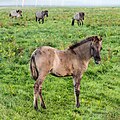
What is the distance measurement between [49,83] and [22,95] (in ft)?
5.41

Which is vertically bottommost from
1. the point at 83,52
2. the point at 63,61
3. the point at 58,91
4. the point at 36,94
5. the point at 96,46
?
the point at 58,91

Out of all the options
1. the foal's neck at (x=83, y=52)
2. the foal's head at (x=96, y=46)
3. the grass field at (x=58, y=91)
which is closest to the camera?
the grass field at (x=58, y=91)

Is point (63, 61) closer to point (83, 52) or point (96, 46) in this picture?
point (83, 52)

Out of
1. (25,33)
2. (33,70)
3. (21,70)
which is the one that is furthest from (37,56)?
(25,33)

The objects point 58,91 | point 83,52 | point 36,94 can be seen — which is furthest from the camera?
point 58,91

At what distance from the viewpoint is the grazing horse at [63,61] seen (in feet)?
29.7

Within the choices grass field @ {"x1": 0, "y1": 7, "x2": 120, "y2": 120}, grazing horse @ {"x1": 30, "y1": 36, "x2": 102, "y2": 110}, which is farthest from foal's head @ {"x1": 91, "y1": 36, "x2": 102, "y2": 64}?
grass field @ {"x1": 0, "y1": 7, "x2": 120, "y2": 120}

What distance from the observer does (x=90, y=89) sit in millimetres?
11242

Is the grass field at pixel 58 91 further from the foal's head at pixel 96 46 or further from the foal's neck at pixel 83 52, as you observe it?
the foal's head at pixel 96 46

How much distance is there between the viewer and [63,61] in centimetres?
956

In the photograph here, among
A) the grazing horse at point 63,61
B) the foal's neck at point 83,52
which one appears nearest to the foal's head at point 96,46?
the grazing horse at point 63,61

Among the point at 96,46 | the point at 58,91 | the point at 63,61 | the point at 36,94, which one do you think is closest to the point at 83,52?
the point at 96,46

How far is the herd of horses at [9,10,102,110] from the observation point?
9.05m

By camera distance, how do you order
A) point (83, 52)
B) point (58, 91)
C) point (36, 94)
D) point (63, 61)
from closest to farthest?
→ point (36, 94)
point (63, 61)
point (83, 52)
point (58, 91)
